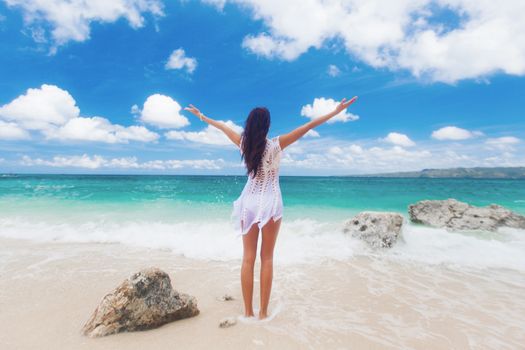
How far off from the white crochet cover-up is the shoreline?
1235 millimetres

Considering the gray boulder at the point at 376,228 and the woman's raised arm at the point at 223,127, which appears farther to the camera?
the gray boulder at the point at 376,228

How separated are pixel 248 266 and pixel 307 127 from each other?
1.82 metres

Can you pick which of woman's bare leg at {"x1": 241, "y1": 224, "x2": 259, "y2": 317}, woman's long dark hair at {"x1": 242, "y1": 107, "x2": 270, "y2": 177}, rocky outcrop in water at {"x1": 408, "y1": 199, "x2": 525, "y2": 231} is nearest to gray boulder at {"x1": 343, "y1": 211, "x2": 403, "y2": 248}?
rocky outcrop in water at {"x1": 408, "y1": 199, "x2": 525, "y2": 231}

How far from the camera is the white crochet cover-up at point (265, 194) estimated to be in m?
3.37

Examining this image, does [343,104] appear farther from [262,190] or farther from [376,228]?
[376,228]

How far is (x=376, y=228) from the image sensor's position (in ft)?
25.6

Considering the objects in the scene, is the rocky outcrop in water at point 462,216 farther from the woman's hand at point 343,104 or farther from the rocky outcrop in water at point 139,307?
the rocky outcrop in water at point 139,307

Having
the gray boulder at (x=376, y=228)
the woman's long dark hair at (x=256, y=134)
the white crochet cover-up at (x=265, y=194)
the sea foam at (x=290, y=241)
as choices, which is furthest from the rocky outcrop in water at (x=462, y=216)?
the woman's long dark hair at (x=256, y=134)

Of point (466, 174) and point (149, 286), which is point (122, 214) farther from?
point (466, 174)

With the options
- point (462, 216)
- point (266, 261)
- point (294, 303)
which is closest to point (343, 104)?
point (266, 261)

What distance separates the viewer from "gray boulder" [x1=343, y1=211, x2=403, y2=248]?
754cm

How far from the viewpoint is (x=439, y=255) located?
22.6 feet

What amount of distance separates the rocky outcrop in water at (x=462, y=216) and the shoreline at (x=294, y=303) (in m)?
5.47

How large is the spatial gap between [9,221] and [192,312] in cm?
1185
